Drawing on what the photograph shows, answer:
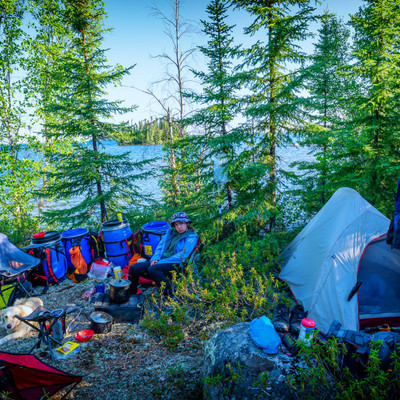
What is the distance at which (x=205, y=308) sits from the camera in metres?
3.91

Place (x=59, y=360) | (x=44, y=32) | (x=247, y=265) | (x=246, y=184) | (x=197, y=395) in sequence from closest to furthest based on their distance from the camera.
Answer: (x=197, y=395) < (x=59, y=360) < (x=247, y=265) < (x=246, y=184) < (x=44, y=32)

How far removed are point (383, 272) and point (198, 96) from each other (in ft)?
17.7

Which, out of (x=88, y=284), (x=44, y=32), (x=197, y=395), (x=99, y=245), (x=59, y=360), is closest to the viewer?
(x=197, y=395)

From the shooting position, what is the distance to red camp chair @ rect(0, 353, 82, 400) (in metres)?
2.29

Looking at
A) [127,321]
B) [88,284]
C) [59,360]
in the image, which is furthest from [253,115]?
[59,360]

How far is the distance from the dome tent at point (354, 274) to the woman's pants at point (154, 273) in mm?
2189

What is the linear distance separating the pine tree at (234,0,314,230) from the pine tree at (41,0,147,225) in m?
3.69

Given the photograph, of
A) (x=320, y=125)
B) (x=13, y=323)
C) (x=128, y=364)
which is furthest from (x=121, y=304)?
(x=320, y=125)

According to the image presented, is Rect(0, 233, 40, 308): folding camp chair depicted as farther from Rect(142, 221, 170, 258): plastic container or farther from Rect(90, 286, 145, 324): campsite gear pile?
Rect(142, 221, 170, 258): plastic container

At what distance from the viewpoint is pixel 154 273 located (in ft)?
13.9

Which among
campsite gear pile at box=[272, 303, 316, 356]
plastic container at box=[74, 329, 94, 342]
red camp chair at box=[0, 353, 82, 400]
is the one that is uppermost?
campsite gear pile at box=[272, 303, 316, 356]

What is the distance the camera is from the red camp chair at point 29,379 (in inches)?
90.0

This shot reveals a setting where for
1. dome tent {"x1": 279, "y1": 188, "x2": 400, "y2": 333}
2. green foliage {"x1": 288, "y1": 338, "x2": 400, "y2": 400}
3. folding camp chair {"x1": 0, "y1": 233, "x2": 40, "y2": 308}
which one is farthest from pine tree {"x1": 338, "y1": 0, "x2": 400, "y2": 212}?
folding camp chair {"x1": 0, "y1": 233, "x2": 40, "y2": 308}

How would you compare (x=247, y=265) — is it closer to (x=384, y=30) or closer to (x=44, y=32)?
(x=384, y=30)
